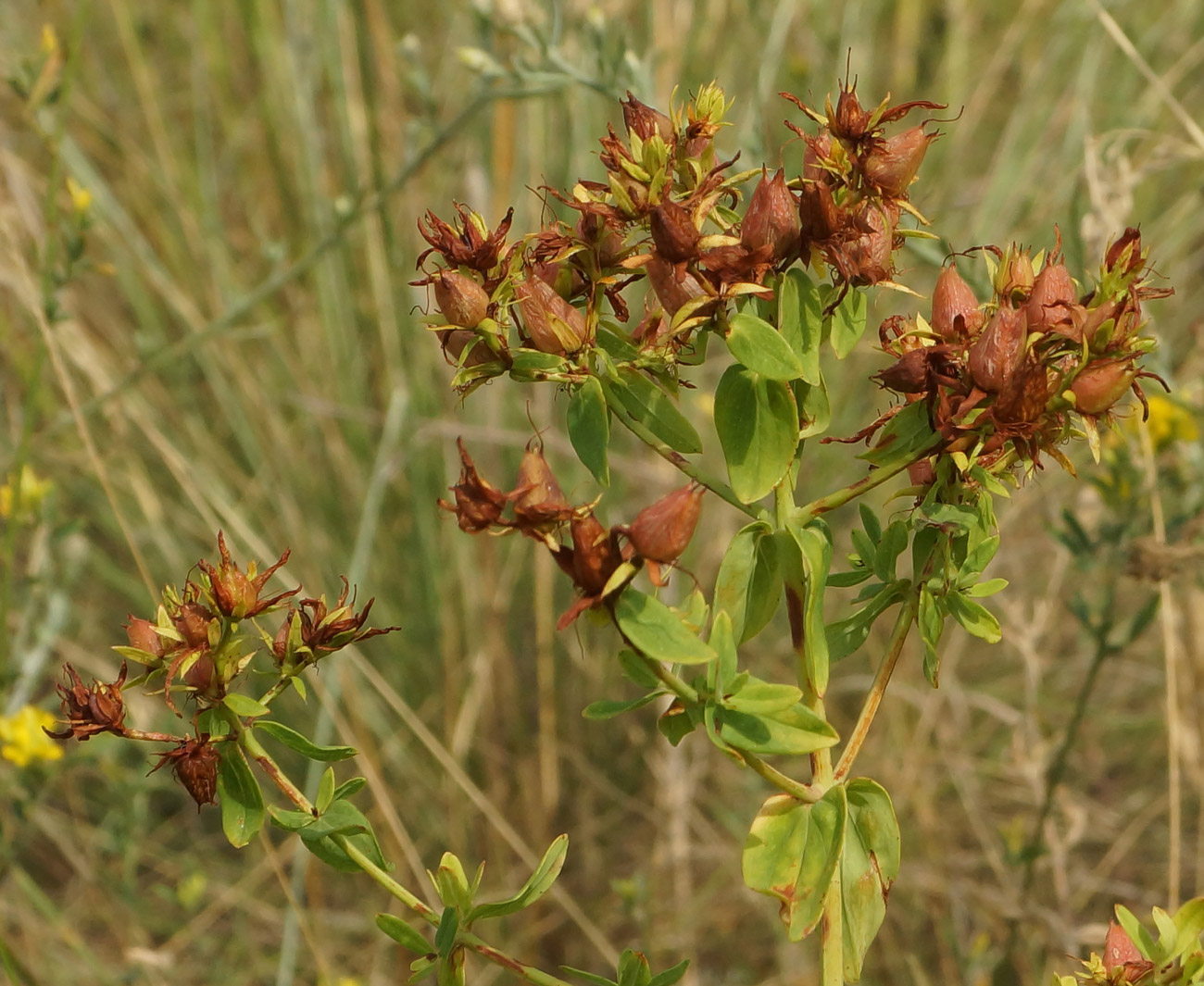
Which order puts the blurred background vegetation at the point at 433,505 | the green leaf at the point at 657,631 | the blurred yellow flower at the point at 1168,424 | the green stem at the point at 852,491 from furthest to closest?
1. the blurred background vegetation at the point at 433,505
2. the blurred yellow flower at the point at 1168,424
3. the green stem at the point at 852,491
4. the green leaf at the point at 657,631

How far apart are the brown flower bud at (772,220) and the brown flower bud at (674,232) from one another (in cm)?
5

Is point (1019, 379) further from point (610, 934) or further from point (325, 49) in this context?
point (325, 49)

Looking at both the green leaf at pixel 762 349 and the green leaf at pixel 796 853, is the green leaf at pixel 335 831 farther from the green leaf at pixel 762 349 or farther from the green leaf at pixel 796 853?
the green leaf at pixel 762 349

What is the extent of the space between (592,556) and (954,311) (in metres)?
0.36

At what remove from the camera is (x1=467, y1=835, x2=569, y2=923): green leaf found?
0.95 m

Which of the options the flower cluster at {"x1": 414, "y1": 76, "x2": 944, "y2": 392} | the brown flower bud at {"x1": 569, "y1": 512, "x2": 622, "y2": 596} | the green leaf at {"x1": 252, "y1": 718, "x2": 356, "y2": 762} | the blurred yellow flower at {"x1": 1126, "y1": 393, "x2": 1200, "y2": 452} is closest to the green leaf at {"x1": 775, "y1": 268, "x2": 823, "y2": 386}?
the flower cluster at {"x1": 414, "y1": 76, "x2": 944, "y2": 392}

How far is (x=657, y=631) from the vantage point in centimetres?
83

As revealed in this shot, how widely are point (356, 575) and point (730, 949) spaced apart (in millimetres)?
1178

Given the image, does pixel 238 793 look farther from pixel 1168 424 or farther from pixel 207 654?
pixel 1168 424

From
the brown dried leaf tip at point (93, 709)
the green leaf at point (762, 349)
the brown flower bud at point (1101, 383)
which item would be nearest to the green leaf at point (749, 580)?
the green leaf at point (762, 349)

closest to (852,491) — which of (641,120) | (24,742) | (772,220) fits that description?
(772,220)

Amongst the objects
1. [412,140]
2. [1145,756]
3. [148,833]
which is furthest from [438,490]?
[1145,756]

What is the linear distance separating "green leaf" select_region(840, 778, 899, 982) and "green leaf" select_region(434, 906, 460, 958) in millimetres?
306

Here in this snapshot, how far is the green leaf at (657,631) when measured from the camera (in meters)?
0.82
